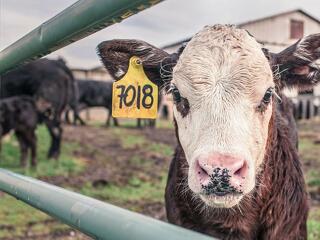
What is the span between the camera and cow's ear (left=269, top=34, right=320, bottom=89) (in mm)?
2441

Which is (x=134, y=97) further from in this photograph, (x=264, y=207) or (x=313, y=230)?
(x=313, y=230)

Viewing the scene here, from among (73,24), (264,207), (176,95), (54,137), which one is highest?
(73,24)

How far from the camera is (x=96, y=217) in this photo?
3.08 ft

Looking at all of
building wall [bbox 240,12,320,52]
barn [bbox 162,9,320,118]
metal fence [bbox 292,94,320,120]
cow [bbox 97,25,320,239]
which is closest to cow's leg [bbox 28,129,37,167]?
cow [bbox 97,25,320,239]

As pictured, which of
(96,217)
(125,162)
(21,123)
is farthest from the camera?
(125,162)

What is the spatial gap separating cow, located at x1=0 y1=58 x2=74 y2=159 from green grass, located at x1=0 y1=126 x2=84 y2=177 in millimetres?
595

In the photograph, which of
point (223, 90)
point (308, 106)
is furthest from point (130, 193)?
point (308, 106)

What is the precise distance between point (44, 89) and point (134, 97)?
840cm

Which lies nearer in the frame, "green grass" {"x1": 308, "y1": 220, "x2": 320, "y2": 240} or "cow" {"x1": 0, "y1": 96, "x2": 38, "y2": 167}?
"green grass" {"x1": 308, "y1": 220, "x2": 320, "y2": 240}

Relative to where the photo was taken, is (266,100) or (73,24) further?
(266,100)

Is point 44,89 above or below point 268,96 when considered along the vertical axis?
→ above

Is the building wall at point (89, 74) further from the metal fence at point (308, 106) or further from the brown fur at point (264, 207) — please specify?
the brown fur at point (264, 207)

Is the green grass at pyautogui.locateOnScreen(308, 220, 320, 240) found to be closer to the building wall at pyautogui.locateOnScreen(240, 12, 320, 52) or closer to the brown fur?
the brown fur

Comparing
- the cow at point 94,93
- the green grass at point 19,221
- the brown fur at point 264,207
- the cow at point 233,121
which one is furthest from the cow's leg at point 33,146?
the cow at point 94,93
